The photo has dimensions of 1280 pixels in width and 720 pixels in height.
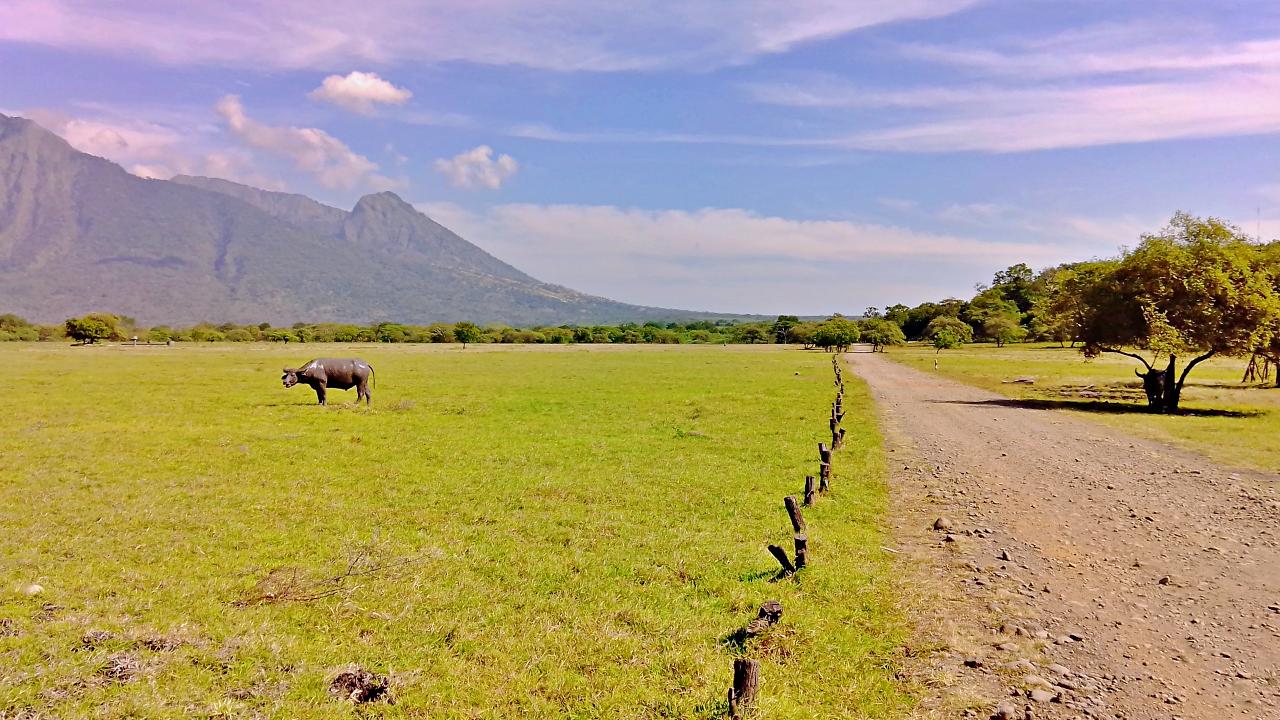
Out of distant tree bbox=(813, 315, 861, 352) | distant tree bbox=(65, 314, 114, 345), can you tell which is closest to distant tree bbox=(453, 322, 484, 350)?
distant tree bbox=(65, 314, 114, 345)

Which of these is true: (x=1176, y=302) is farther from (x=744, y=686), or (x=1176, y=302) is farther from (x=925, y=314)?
(x=925, y=314)

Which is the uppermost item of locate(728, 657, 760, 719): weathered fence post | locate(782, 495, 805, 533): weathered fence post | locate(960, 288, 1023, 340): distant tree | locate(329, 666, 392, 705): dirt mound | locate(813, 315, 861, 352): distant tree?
locate(960, 288, 1023, 340): distant tree

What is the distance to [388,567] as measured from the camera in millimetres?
9641

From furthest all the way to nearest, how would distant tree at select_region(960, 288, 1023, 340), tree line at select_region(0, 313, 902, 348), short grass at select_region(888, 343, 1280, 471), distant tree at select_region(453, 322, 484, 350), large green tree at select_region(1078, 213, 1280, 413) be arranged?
1. distant tree at select_region(453, 322, 484, 350)
2. distant tree at select_region(960, 288, 1023, 340)
3. tree line at select_region(0, 313, 902, 348)
4. large green tree at select_region(1078, 213, 1280, 413)
5. short grass at select_region(888, 343, 1280, 471)

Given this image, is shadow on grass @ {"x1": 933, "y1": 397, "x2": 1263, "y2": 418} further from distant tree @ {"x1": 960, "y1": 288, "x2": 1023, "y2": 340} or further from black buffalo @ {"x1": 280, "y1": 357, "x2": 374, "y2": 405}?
distant tree @ {"x1": 960, "y1": 288, "x2": 1023, "y2": 340}

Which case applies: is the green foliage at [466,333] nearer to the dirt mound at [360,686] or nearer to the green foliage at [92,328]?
the green foliage at [92,328]

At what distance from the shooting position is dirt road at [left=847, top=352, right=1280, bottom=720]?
6.45 meters

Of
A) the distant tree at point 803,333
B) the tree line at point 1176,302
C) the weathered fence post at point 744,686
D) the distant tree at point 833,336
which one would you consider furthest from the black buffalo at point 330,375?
the distant tree at point 803,333

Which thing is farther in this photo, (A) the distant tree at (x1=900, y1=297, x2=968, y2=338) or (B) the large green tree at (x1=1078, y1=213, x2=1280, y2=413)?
(A) the distant tree at (x1=900, y1=297, x2=968, y2=338)

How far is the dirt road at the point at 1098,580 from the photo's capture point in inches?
254

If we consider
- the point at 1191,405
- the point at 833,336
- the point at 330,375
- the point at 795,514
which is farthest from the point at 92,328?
the point at 1191,405

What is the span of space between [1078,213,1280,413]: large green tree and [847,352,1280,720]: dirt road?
13378mm

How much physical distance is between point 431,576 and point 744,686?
552 centimetres

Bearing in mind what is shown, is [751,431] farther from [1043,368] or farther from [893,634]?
[1043,368]
